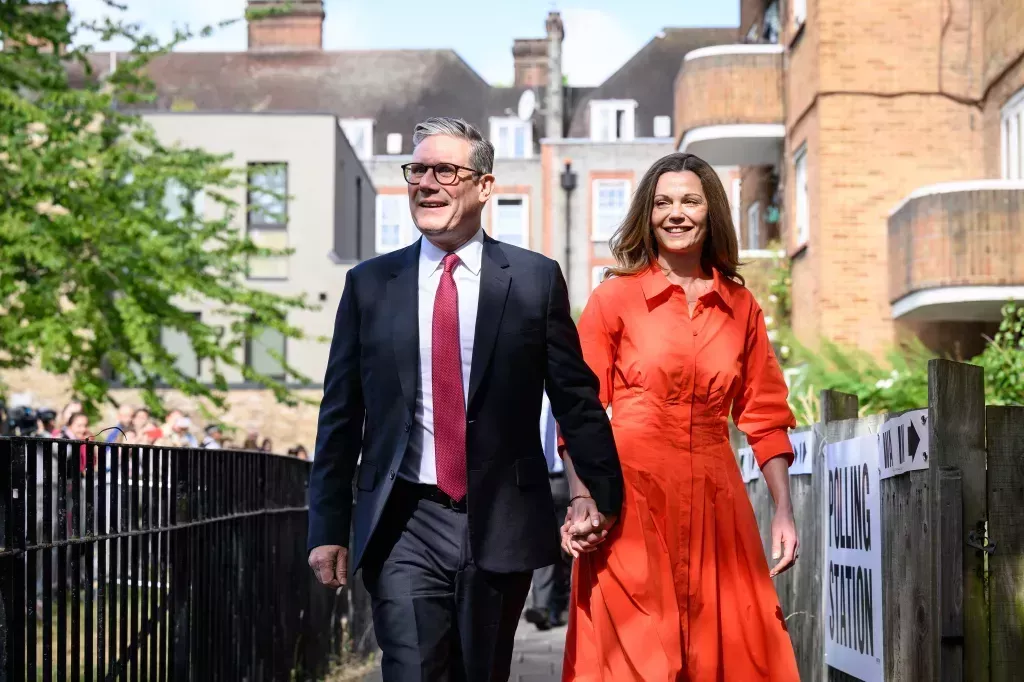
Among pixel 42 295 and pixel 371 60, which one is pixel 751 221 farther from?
pixel 371 60

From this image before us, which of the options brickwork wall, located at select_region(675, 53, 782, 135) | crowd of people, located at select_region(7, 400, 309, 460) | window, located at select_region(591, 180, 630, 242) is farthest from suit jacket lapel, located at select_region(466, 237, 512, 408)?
window, located at select_region(591, 180, 630, 242)

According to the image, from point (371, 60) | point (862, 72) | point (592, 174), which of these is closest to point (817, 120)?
point (862, 72)

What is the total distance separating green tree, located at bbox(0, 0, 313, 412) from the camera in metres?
18.1

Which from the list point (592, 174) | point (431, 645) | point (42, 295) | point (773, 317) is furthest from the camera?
point (592, 174)

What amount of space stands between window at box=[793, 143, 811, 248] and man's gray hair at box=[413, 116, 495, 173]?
63.2 ft

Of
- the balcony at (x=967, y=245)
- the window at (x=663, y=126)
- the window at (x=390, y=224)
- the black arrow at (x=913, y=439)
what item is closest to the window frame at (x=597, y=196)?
the window at (x=663, y=126)

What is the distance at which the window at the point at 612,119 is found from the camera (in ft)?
202

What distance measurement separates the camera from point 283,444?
43.0m

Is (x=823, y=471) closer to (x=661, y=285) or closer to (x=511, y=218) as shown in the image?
(x=661, y=285)

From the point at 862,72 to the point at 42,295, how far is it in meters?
10.7

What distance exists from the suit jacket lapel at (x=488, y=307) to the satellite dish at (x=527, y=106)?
191 ft

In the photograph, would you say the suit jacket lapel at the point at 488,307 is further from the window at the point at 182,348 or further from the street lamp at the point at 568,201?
the street lamp at the point at 568,201

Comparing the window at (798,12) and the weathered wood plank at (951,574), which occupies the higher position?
the window at (798,12)

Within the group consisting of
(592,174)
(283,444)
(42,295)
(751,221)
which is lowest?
(283,444)
